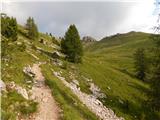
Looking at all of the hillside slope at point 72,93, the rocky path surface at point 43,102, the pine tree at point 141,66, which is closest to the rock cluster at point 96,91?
the hillside slope at point 72,93

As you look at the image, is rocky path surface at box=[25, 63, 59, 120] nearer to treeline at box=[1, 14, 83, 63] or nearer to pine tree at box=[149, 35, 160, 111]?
pine tree at box=[149, 35, 160, 111]

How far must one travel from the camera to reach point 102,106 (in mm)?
41719

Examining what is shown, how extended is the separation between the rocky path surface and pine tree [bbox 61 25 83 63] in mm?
26968

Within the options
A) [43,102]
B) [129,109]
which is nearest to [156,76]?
[129,109]

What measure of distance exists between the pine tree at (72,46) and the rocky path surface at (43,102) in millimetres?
26968

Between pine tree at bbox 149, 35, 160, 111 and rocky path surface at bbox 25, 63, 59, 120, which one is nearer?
rocky path surface at bbox 25, 63, 59, 120

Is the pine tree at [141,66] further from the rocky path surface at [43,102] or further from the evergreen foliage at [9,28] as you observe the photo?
the rocky path surface at [43,102]

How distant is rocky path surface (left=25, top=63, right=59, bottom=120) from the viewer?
26844 millimetres

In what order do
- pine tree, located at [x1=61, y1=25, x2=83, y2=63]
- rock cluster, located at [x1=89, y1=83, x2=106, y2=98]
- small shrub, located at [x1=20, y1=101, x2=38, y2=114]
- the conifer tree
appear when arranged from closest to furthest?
small shrub, located at [x1=20, y1=101, x2=38, y2=114]
the conifer tree
rock cluster, located at [x1=89, y1=83, x2=106, y2=98]
pine tree, located at [x1=61, y1=25, x2=83, y2=63]

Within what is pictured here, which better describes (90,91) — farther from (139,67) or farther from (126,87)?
(139,67)

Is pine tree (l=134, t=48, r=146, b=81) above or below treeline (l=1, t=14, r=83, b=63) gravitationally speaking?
below

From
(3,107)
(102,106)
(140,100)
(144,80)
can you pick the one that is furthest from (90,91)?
(144,80)

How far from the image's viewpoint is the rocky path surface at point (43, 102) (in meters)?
26.8

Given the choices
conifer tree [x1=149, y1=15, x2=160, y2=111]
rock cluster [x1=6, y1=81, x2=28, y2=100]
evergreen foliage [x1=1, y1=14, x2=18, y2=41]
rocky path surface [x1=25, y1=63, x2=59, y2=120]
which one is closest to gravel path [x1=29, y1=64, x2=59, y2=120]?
rocky path surface [x1=25, y1=63, x2=59, y2=120]
